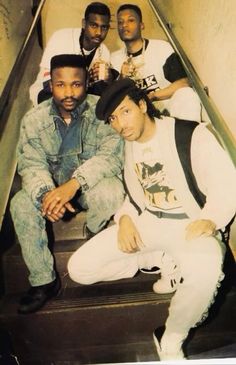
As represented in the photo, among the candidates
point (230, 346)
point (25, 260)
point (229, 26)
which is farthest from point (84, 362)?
point (229, 26)

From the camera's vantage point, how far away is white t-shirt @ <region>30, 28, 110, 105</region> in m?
1.72

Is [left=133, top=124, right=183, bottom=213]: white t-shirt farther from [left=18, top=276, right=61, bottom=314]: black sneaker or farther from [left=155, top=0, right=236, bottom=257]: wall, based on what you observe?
[left=18, top=276, right=61, bottom=314]: black sneaker

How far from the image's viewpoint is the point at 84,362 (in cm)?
172

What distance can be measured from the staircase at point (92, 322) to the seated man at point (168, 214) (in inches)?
2.7

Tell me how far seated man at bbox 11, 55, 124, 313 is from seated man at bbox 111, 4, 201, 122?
249 mm

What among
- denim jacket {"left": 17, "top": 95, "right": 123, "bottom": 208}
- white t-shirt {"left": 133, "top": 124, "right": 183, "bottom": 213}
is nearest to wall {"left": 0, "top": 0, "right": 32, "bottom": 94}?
denim jacket {"left": 17, "top": 95, "right": 123, "bottom": 208}

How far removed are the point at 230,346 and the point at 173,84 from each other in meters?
1.39

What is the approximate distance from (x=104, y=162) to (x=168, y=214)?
0.42 metres

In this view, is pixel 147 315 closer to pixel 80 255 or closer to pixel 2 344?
pixel 80 255

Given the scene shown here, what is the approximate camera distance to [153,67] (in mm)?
1771

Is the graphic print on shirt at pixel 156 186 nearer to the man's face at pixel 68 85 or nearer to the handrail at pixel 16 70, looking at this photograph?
the man's face at pixel 68 85

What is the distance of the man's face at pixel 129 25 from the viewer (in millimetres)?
1724

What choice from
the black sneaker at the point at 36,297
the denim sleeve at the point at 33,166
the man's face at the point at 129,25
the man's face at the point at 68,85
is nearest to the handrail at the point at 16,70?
the denim sleeve at the point at 33,166

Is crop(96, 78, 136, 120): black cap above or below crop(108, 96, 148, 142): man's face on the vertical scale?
above
